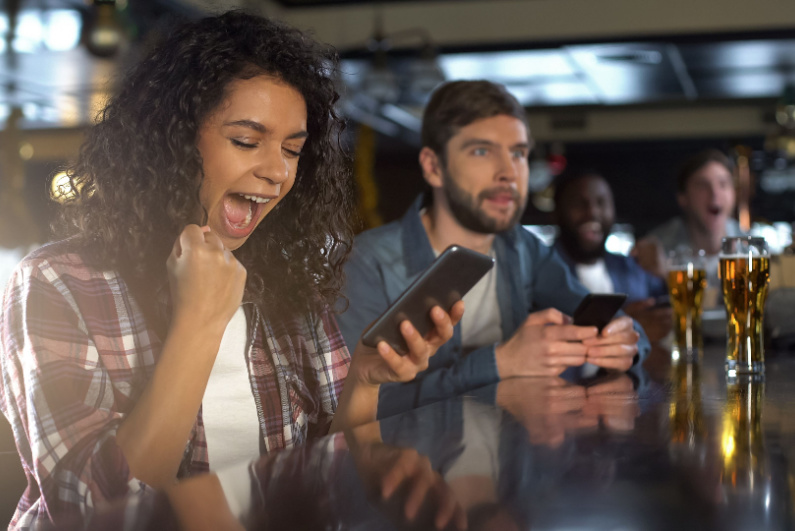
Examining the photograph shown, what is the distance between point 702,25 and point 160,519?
5873 mm

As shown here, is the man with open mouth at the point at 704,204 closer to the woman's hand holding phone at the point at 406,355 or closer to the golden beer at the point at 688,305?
the golden beer at the point at 688,305

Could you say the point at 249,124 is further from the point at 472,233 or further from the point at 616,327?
the point at 472,233

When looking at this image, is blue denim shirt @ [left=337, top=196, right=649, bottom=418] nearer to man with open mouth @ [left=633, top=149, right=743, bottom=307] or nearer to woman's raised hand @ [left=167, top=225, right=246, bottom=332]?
woman's raised hand @ [left=167, top=225, right=246, bottom=332]

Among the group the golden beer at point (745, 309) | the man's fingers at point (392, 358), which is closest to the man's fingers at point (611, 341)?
the golden beer at point (745, 309)

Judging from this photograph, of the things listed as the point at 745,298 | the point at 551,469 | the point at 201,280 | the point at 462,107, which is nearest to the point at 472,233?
the point at 462,107

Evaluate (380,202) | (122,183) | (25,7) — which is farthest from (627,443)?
(380,202)

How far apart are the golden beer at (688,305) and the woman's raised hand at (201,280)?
48.8 inches

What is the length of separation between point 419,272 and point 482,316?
21 cm

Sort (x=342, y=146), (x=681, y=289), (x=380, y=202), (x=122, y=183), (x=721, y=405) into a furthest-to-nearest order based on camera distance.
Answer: (x=380, y=202), (x=681, y=289), (x=342, y=146), (x=122, y=183), (x=721, y=405)

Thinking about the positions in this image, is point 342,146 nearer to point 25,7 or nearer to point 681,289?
point 681,289

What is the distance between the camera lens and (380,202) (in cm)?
1105

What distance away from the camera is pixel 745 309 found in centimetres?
145

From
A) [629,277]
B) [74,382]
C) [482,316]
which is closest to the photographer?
[74,382]

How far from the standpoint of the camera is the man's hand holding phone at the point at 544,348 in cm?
148
